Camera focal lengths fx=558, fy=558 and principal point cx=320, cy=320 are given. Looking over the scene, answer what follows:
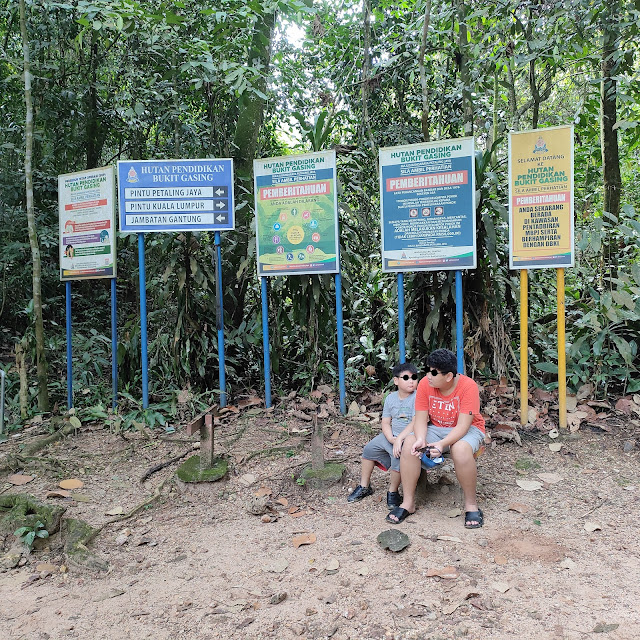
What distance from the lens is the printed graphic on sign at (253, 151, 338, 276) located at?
5.05 meters

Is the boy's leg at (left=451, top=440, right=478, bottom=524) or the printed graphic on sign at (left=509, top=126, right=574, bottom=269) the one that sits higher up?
the printed graphic on sign at (left=509, top=126, right=574, bottom=269)

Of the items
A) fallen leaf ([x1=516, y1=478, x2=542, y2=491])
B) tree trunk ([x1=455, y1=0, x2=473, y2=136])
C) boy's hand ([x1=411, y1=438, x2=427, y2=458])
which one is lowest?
fallen leaf ([x1=516, y1=478, x2=542, y2=491])

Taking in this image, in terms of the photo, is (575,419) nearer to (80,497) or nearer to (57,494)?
(80,497)

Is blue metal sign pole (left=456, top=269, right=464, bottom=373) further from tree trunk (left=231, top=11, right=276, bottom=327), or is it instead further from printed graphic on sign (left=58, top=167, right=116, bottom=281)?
printed graphic on sign (left=58, top=167, right=116, bottom=281)

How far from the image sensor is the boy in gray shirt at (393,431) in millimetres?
3461

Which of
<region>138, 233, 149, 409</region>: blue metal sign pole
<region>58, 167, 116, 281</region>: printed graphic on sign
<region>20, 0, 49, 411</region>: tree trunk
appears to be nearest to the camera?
<region>20, 0, 49, 411</region>: tree trunk

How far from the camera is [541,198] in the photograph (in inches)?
172

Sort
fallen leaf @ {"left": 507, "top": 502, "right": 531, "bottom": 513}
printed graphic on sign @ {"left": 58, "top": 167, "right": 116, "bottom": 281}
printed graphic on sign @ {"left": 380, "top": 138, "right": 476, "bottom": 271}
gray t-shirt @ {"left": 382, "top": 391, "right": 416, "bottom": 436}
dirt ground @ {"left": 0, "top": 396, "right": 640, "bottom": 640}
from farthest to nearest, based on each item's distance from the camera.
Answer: printed graphic on sign @ {"left": 58, "top": 167, "right": 116, "bottom": 281}
printed graphic on sign @ {"left": 380, "top": 138, "right": 476, "bottom": 271}
gray t-shirt @ {"left": 382, "top": 391, "right": 416, "bottom": 436}
fallen leaf @ {"left": 507, "top": 502, "right": 531, "bottom": 513}
dirt ground @ {"left": 0, "top": 396, "right": 640, "bottom": 640}

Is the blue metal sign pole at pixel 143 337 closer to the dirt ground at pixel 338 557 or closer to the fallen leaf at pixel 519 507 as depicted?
the dirt ground at pixel 338 557

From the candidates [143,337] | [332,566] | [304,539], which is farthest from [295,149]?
[332,566]

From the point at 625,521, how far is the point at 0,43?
851cm

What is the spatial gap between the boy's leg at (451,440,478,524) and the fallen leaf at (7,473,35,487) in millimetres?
3159

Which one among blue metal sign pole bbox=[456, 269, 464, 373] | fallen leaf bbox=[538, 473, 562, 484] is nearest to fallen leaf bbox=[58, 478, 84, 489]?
blue metal sign pole bbox=[456, 269, 464, 373]

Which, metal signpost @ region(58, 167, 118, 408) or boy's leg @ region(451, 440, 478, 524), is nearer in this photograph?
boy's leg @ region(451, 440, 478, 524)
